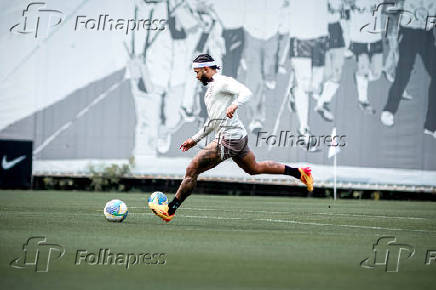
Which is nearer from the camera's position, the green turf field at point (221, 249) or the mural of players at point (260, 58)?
the green turf field at point (221, 249)

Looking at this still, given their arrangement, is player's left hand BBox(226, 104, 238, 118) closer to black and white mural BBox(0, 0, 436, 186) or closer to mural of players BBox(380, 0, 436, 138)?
black and white mural BBox(0, 0, 436, 186)

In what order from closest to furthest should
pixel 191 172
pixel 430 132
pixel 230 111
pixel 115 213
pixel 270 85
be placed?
pixel 230 111 < pixel 115 213 < pixel 191 172 < pixel 430 132 < pixel 270 85

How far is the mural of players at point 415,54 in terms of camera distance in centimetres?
2510

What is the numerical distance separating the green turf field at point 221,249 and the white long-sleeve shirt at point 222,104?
4.39ft

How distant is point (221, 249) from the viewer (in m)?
8.98

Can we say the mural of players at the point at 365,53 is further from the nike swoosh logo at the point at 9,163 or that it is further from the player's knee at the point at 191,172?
the player's knee at the point at 191,172

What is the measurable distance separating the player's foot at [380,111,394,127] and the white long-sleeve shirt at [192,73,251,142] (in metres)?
13.2

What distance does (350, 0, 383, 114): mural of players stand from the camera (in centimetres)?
2520

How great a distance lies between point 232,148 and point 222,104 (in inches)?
25.9

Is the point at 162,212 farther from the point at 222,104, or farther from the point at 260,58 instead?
the point at 260,58

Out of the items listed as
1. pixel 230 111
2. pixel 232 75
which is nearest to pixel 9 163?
pixel 232 75

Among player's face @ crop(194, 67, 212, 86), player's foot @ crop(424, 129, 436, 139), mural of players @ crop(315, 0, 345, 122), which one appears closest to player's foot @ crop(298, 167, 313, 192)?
player's face @ crop(194, 67, 212, 86)

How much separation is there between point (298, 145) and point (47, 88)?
7868 millimetres

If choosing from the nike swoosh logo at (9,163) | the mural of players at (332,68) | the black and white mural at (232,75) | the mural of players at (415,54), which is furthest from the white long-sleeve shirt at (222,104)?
the nike swoosh logo at (9,163)
